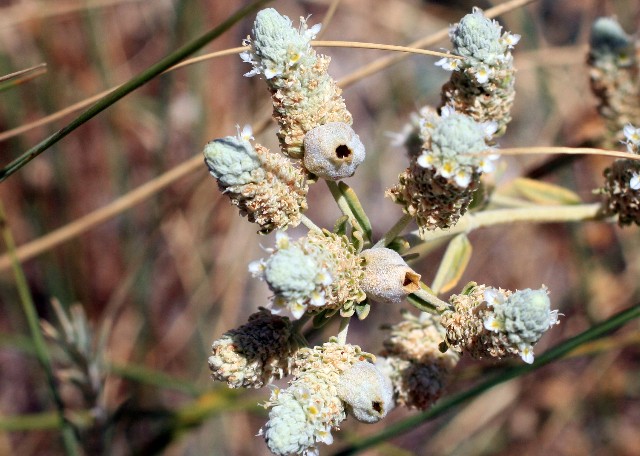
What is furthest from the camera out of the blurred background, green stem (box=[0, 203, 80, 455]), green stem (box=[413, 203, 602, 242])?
the blurred background

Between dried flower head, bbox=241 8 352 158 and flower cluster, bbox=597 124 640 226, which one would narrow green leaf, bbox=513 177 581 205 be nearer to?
flower cluster, bbox=597 124 640 226

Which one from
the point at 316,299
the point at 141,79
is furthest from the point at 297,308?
the point at 141,79

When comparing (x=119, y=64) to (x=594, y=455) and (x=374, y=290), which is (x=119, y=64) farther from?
(x=594, y=455)

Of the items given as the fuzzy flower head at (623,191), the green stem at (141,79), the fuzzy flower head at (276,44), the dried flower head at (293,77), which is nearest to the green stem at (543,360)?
the fuzzy flower head at (623,191)

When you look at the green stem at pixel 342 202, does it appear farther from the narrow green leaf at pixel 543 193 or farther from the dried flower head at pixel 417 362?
the narrow green leaf at pixel 543 193

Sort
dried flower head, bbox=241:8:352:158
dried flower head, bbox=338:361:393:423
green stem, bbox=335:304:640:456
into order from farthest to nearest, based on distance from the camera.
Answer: green stem, bbox=335:304:640:456 < dried flower head, bbox=241:8:352:158 < dried flower head, bbox=338:361:393:423

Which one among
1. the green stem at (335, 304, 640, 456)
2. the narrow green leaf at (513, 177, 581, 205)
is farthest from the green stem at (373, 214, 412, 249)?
the narrow green leaf at (513, 177, 581, 205)
